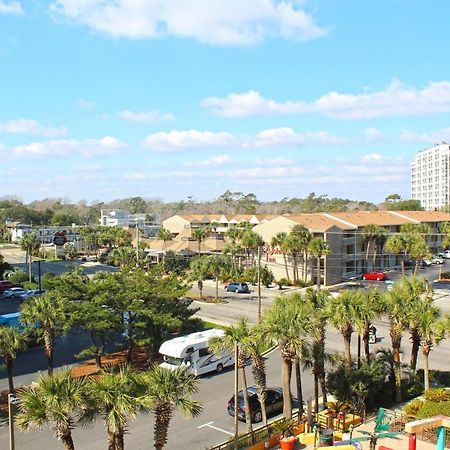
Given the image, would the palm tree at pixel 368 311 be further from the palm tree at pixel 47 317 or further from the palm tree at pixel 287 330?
the palm tree at pixel 47 317

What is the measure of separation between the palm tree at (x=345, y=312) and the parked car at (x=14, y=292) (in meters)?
44.0

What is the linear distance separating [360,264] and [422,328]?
5055 centimetres

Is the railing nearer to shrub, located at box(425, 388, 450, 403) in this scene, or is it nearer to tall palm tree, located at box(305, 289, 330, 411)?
tall palm tree, located at box(305, 289, 330, 411)

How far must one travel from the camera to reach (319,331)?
863 inches

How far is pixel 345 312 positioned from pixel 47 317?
Result: 14691 mm

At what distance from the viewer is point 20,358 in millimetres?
Result: 34875

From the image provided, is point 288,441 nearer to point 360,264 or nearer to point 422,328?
point 422,328

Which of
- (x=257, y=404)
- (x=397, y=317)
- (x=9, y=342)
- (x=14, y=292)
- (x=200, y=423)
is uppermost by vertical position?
(x=397, y=317)

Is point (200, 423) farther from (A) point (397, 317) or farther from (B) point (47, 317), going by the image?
(A) point (397, 317)

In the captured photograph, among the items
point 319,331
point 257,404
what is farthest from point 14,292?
point 319,331

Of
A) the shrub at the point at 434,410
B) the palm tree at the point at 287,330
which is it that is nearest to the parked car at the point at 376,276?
the shrub at the point at 434,410

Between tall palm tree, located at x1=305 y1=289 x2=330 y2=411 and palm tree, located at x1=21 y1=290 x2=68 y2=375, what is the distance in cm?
1282

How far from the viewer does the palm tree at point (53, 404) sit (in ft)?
46.0

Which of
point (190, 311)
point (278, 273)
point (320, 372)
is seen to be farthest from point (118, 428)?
point (278, 273)
